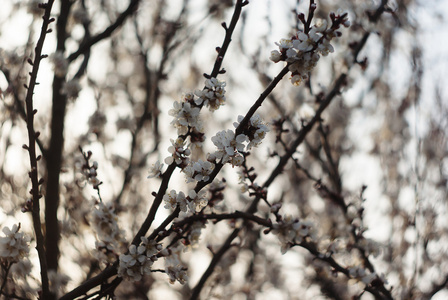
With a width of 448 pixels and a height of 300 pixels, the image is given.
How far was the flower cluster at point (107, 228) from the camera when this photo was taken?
2.68 metres

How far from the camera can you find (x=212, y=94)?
1.95 metres

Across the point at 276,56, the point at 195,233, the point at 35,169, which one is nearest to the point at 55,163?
the point at 35,169

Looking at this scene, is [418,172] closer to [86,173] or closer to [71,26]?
[86,173]

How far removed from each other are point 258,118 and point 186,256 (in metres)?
5.15

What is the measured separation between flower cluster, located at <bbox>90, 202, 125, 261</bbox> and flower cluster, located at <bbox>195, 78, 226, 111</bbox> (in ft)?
3.73

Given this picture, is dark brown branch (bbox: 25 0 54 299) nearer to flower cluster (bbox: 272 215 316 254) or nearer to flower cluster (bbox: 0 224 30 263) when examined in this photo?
flower cluster (bbox: 0 224 30 263)

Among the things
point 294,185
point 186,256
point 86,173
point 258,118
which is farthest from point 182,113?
point 294,185

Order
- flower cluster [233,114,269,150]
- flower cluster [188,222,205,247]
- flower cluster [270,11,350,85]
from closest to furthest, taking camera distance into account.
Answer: flower cluster [270,11,350,85] < flower cluster [233,114,269,150] < flower cluster [188,222,205,247]

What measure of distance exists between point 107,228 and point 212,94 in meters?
1.29

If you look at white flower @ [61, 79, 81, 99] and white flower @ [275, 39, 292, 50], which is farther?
white flower @ [61, 79, 81, 99]

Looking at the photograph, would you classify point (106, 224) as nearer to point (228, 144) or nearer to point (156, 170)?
point (156, 170)

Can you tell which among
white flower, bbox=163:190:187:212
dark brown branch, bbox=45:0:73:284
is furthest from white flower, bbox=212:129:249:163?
dark brown branch, bbox=45:0:73:284

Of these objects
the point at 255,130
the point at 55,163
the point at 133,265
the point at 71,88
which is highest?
the point at 71,88

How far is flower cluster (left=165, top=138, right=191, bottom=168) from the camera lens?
1957mm
